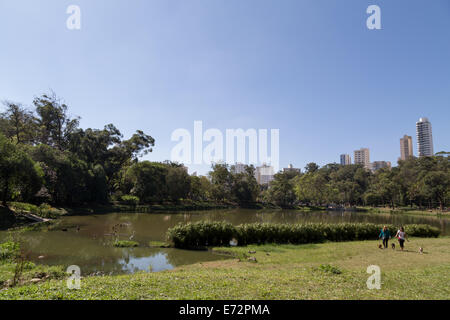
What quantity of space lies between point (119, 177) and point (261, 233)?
156 feet

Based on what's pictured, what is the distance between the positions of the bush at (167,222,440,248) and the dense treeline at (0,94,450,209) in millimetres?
19540

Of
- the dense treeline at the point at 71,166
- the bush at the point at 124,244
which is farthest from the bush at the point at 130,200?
the bush at the point at 124,244

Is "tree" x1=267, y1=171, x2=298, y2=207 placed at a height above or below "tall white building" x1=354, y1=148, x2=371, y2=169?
below

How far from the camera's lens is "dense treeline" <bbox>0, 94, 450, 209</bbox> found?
30.0 m

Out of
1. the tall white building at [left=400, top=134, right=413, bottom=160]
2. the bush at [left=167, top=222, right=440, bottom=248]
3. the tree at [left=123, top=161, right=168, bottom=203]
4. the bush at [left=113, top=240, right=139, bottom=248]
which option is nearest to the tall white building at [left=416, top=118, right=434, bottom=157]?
the tall white building at [left=400, top=134, right=413, bottom=160]

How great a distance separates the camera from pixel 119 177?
5581 centimetres

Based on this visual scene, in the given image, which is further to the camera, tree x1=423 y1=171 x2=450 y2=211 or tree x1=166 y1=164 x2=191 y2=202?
tree x1=166 y1=164 x2=191 y2=202

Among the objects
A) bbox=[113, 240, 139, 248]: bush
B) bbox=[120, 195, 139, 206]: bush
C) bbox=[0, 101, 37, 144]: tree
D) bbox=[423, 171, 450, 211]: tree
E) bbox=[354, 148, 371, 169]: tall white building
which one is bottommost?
bbox=[113, 240, 139, 248]: bush

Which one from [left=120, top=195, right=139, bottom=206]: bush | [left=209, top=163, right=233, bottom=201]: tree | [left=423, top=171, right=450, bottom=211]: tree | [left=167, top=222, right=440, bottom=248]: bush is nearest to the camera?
[left=167, top=222, right=440, bottom=248]: bush

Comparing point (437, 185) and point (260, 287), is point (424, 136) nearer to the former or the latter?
point (437, 185)

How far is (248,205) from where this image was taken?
70312mm

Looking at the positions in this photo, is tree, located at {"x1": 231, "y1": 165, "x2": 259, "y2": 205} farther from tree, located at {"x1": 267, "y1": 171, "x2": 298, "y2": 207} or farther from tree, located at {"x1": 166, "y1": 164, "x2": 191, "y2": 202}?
tree, located at {"x1": 166, "y1": 164, "x2": 191, "y2": 202}

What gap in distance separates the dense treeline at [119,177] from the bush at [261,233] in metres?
19.5
